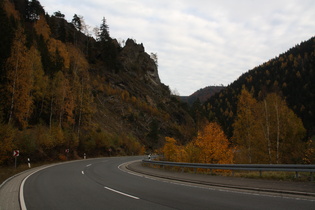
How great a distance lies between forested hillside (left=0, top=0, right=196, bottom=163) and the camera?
28.5 meters

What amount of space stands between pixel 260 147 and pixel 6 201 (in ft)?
83.4

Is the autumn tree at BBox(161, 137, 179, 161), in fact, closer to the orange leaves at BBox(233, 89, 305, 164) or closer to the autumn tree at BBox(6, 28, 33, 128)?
the orange leaves at BBox(233, 89, 305, 164)

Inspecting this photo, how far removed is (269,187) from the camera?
9.86 metres

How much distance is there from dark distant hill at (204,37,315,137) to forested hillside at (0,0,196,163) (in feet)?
105

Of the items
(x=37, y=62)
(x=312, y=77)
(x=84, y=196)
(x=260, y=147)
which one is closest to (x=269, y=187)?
(x=84, y=196)

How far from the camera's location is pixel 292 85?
12250cm

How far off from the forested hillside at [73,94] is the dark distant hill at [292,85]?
3199 centimetres

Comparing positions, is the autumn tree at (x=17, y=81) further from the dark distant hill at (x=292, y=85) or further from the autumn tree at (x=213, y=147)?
the dark distant hill at (x=292, y=85)

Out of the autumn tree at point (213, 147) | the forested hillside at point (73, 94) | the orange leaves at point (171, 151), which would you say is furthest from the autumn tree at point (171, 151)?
the forested hillside at point (73, 94)

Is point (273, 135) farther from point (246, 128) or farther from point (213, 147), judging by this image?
point (213, 147)

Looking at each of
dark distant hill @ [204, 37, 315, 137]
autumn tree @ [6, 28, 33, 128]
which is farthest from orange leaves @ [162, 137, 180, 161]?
dark distant hill @ [204, 37, 315, 137]

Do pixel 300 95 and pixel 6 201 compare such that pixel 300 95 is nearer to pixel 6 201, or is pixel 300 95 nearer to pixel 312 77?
pixel 312 77

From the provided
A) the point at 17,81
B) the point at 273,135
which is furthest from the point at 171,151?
the point at 17,81

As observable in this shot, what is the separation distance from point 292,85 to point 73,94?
11648cm
